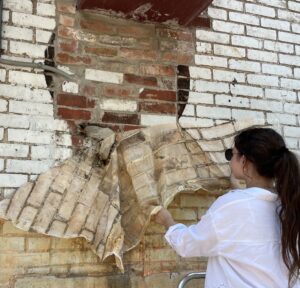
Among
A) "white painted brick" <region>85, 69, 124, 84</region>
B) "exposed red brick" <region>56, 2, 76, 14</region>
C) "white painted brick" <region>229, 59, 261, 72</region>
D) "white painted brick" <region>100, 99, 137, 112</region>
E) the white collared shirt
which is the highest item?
"exposed red brick" <region>56, 2, 76, 14</region>

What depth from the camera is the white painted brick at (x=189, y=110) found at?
11.0ft

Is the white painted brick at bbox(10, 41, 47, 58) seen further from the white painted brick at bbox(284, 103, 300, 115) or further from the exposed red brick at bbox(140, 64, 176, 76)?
the white painted brick at bbox(284, 103, 300, 115)

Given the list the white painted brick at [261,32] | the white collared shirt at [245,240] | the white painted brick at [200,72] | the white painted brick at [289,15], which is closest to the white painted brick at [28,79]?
the white painted brick at [200,72]

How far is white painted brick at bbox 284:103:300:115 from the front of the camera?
3.71 meters

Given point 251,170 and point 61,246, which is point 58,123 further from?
point 251,170

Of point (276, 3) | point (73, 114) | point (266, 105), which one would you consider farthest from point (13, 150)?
point (276, 3)

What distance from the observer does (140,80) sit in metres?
3.29

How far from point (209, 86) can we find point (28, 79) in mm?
1203

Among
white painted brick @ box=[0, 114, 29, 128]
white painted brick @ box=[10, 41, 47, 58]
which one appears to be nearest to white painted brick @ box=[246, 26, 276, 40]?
white painted brick @ box=[10, 41, 47, 58]

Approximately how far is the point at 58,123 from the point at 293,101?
5.72ft

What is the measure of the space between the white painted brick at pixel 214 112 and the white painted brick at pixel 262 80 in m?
0.31

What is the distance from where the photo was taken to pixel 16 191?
2842mm

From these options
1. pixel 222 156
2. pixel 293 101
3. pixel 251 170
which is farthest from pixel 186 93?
pixel 251 170

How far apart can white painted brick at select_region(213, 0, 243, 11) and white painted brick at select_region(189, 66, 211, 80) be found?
512 mm
